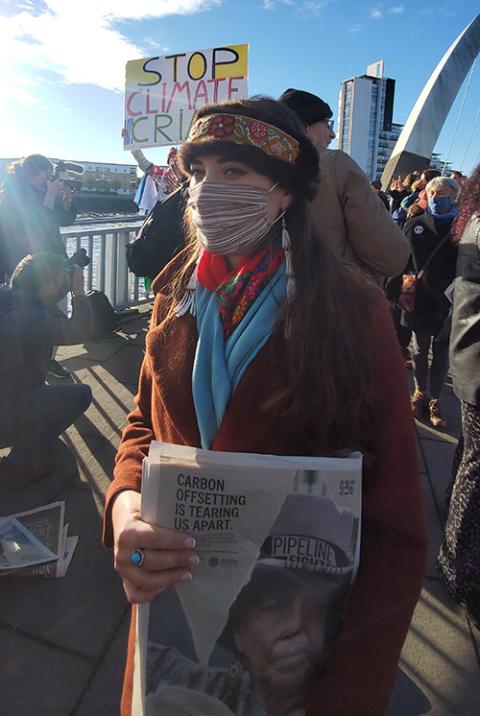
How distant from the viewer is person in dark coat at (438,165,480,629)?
Answer: 2.16 meters

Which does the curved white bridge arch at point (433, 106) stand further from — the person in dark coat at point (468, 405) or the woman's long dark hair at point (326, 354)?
the woman's long dark hair at point (326, 354)

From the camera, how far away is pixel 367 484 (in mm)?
1026

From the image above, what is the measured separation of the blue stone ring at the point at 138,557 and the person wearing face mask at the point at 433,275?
3.70 m

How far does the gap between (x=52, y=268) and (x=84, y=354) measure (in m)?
2.49

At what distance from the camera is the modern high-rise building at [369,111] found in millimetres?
90000

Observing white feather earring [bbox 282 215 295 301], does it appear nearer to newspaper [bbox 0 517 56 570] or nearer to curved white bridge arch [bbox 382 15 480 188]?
newspaper [bbox 0 517 56 570]

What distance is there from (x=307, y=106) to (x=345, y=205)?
1.80 feet

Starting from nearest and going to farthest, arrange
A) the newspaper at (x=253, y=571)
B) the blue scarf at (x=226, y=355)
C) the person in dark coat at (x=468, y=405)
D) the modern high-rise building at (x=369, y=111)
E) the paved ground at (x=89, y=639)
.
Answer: the newspaper at (x=253, y=571), the blue scarf at (x=226, y=355), the paved ground at (x=89, y=639), the person in dark coat at (x=468, y=405), the modern high-rise building at (x=369, y=111)

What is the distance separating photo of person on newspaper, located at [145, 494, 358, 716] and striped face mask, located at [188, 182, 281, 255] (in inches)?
26.6

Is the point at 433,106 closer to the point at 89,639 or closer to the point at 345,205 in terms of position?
the point at 345,205

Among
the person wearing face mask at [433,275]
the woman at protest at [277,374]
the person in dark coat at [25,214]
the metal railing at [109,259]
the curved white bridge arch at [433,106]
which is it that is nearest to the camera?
the woman at protest at [277,374]

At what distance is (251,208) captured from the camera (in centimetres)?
123

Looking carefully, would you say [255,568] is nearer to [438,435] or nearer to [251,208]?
[251,208]

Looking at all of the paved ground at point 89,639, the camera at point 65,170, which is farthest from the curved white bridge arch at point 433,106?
the paved ground at point 89,639
